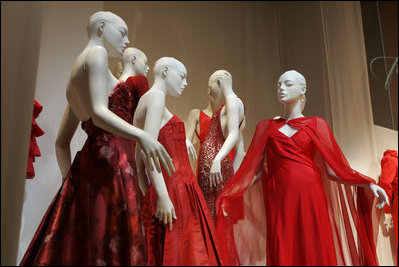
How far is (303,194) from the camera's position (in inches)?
99.6

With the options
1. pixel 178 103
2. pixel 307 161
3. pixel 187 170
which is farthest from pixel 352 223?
pixel 178 103

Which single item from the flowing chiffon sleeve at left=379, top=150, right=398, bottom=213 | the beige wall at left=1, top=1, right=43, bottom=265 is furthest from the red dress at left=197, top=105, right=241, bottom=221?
the beige wall at left=1, top=1, right=43, bottom=265

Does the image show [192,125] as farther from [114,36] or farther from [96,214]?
[96,214]

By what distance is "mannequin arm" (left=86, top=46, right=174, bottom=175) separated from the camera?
2051mm

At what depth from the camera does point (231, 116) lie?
10.2ft

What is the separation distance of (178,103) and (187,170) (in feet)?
6.27

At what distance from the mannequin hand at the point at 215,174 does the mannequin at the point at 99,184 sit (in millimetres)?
668

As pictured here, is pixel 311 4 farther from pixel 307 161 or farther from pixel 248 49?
pixel 307 161

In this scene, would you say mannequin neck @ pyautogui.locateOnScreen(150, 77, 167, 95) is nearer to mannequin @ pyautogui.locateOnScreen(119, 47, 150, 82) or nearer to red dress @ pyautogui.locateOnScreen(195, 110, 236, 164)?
mannequin @ pyautogui.locateOnScreen(119, 47, 150, 82)

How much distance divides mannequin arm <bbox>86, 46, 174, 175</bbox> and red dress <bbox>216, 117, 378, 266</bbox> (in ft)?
1.96

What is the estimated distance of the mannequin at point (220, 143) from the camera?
292cm

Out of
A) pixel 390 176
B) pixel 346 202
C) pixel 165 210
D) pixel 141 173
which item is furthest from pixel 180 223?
pixel 390 176

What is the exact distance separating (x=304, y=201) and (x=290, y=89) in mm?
682

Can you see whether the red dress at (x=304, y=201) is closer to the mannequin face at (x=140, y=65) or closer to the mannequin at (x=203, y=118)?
the mannequin at (x=203, y=118)
